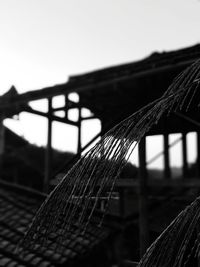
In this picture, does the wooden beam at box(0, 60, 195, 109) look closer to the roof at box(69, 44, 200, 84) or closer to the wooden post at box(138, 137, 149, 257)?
the roof at box(69, 44, 200, 84)

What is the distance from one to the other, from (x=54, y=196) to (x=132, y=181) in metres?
5.09

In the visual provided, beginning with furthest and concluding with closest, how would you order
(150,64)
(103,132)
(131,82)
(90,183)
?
1. (103,132)
2. (131,82)
3. (150,64)
4. (90,183)

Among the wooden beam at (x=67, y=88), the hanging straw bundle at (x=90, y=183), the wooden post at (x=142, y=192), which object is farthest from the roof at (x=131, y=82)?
the hanging straw bundle at (x=90, y=183)

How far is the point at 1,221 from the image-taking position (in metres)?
6.74

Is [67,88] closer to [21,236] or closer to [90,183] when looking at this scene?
[21,236]

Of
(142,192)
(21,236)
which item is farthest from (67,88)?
(21,236)

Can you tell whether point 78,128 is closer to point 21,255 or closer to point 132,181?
point 132,181

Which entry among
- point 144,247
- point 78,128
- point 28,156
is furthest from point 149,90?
point 28,156

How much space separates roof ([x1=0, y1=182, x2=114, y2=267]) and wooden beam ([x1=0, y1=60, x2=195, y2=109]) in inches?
83.5

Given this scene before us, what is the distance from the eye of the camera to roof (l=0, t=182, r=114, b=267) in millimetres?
5422

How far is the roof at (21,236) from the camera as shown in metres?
5.42

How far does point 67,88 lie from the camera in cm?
639

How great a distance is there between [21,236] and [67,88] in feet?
8.55

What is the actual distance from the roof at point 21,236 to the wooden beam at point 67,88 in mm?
2120
